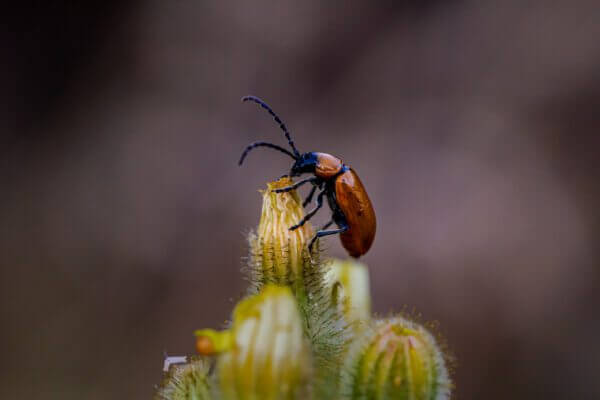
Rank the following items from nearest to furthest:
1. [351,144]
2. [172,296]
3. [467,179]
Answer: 1. [172,296]
2. [467,179]
3. [351,144]

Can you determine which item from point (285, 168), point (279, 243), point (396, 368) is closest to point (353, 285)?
point (279, 243)

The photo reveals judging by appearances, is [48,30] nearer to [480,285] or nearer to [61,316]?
[61,316]

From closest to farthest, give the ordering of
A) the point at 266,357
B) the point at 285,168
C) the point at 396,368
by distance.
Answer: the point at 266,357, the point at 396,368, the point at 285,168

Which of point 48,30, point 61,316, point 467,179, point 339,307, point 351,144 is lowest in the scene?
point 339,307

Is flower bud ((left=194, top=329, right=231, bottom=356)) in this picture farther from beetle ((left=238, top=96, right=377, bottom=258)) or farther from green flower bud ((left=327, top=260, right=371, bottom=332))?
beetle ((left=238, top=96, right=377, bottom=258))

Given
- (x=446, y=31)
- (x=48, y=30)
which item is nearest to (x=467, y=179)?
(x=446, y=31)

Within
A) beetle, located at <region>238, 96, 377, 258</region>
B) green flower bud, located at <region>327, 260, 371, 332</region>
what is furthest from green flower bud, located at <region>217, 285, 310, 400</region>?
beetle, located at <region>238, 96, 377, 258</region>

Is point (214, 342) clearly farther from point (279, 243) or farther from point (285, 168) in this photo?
point (285, 168)
